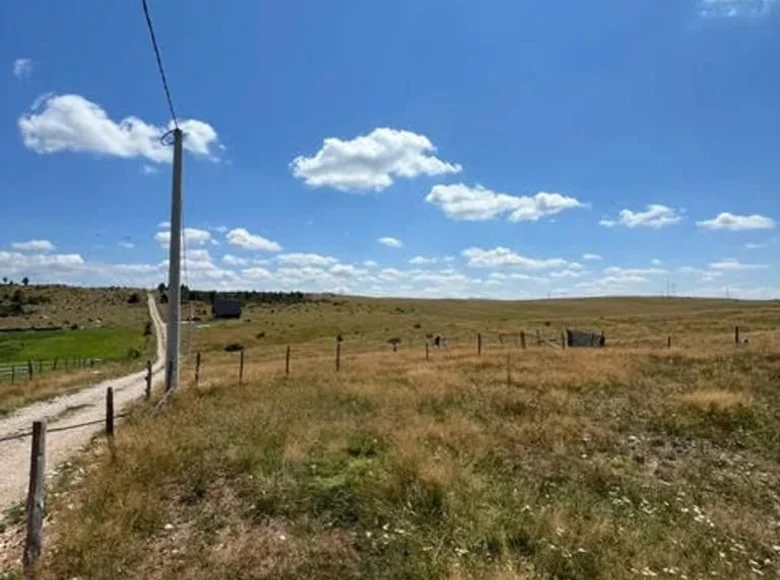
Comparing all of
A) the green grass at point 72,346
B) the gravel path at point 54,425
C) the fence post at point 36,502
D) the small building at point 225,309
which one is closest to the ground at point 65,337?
the green grass at point 72,346

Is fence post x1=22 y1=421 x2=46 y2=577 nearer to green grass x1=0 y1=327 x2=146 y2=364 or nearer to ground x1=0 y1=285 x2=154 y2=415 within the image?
ground x1=0 y1=285 x2=154 y2=415

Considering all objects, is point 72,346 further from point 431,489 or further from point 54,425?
point 431,489

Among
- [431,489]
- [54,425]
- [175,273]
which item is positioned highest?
[175,273]

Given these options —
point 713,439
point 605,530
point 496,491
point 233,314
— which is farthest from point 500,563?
point 233,314

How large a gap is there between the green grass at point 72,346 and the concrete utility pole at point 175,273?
4153cm

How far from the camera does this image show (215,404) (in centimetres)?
1631

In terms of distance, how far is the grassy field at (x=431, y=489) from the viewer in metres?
6.63

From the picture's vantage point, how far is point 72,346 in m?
69.7

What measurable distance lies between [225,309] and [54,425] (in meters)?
114

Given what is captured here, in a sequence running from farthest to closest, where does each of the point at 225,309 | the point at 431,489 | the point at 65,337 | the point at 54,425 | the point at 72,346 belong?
the point at 225,309
the point at 65,337
the point at 72,346
the point at 54,425
the point at 431,489

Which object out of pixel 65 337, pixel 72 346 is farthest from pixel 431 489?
pixel 65 337

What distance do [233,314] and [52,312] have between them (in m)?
40.5

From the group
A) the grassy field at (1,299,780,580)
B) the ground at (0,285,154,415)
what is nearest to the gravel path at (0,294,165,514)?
the grassy field at (1,299,780,580)

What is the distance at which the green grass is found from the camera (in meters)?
60.0
